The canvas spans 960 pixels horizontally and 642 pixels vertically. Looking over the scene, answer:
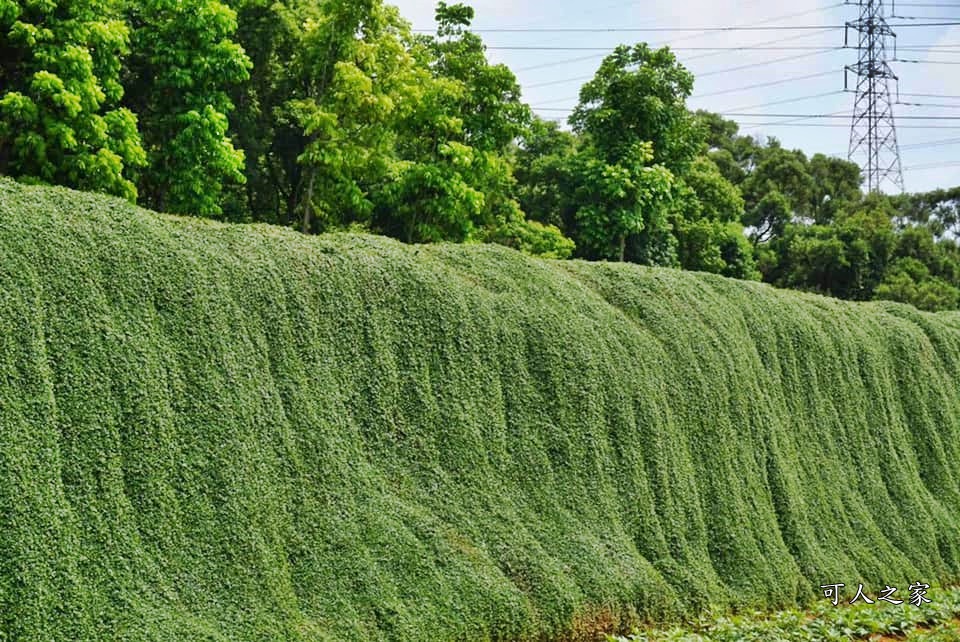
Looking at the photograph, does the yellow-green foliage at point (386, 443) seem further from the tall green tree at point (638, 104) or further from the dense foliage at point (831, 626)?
the tall green tree at point (638, 104)

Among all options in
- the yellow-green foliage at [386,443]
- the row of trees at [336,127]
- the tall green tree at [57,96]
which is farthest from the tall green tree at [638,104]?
the tall green tree at [57,96]

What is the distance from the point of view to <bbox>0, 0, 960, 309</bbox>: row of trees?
1376 cm

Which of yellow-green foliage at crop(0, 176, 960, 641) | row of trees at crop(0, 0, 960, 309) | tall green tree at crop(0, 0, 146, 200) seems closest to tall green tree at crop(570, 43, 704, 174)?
row of trees at crop(0, 0, 960, 309)

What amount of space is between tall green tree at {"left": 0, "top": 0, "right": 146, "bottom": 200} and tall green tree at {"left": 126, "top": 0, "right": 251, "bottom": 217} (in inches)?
54.9

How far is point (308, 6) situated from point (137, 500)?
53.0 ft

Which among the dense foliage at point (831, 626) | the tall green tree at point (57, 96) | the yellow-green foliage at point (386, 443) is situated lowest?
the dense foliage at point (831, 626)

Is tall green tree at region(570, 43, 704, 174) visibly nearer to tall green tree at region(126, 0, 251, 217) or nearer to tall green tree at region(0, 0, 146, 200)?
tall green tree at region(126, 0, 251, 217)

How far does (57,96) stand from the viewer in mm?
13070

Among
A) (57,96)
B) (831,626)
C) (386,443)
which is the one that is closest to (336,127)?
(57,96)

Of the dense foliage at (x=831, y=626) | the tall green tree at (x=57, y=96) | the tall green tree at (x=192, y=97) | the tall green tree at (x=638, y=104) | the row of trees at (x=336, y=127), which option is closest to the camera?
the dense foliage at (x=831, y=626)

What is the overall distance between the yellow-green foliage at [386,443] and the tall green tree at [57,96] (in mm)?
5622

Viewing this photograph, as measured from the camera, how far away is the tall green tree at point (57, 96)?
13.2 metres

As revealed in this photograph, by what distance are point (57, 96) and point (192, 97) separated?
2.95 metres

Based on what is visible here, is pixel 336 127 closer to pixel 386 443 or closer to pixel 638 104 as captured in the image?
pixel 638 104
